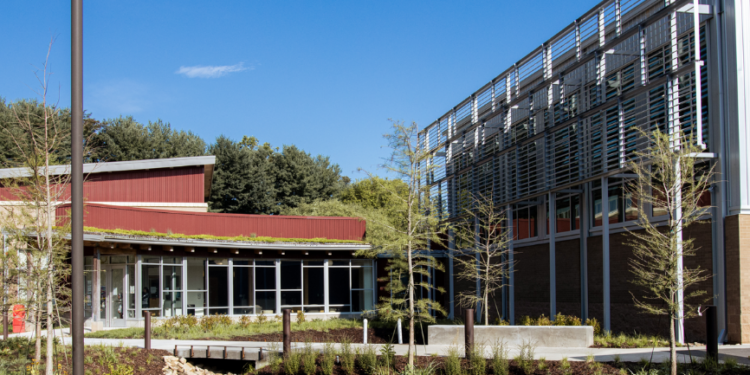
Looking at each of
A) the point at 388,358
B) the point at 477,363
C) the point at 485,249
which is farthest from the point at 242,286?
the point at 477,363

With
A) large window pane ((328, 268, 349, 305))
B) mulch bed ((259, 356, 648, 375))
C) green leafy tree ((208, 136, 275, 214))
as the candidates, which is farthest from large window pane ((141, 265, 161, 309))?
green leafy tree ((208, 136, 275, 214))

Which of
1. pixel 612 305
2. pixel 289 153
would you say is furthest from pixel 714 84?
pixel 289 153

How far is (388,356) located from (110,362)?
6192 millimetres

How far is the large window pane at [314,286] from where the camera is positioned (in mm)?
29469

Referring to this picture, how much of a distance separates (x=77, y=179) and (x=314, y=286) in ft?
73.9

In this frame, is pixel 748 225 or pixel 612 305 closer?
pixel 748 225

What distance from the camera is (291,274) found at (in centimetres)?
2934

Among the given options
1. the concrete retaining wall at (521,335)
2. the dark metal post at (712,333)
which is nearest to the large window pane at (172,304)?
the concrete retaining wall at (521,335)

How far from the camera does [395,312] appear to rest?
50.4 feet

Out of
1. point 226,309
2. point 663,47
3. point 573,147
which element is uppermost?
point 663,47

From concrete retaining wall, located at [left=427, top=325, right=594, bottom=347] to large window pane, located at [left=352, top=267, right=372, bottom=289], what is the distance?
1441cm

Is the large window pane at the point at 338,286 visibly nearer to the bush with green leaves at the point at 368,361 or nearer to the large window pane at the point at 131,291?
the large window pane at the point at 131,291

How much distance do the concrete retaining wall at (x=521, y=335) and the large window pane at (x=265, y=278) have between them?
13734mm

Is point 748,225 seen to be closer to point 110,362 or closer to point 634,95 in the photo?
point 634,95
